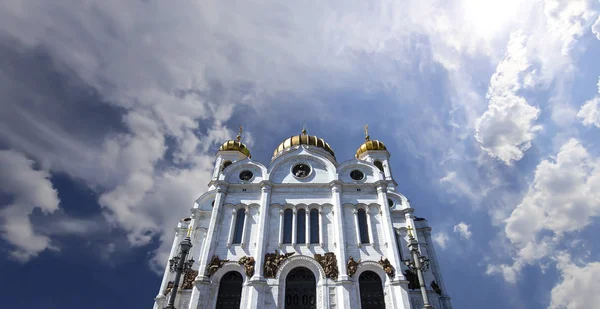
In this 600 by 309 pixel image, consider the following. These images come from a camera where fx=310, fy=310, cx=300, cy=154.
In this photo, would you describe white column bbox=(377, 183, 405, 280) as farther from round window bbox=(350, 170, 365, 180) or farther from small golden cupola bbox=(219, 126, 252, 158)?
small golden cupola bbox=(219, 126, 252, 158)

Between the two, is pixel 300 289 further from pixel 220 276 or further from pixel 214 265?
pixel 214 265

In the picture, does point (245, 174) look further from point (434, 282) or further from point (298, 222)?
point (434, 282)

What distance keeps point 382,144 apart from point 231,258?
72.1ft

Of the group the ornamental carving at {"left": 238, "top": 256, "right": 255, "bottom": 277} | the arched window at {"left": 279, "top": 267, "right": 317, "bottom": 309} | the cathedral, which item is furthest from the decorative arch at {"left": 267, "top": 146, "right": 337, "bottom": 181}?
the arched window at {"left": 279, "top": 267, "right": 317, "bottom": 309}

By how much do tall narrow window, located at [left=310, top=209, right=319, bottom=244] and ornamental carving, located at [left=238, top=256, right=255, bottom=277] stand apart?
15.6 feet

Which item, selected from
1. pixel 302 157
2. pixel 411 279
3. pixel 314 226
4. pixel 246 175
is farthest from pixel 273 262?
pixel 411 279

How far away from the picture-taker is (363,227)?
976 inches

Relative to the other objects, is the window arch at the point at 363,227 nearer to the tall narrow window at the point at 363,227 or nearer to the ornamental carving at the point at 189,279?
the tall narrow window at the point at 363,227

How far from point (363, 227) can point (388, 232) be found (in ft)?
6.68

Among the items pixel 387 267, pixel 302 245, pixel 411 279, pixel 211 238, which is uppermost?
pixel 211 238

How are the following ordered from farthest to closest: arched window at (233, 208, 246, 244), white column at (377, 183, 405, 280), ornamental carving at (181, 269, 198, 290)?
arched window at (233, 208, 246, 244) → white column at (377, 183, 405, 280) → ornamental carving at (181, 269, 198, 290)

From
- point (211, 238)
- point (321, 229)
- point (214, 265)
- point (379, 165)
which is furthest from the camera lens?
point (379, 165)

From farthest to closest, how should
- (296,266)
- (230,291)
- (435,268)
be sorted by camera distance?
(435,268)
(296,266)
(230,291)

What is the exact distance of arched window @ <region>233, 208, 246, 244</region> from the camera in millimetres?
23938
